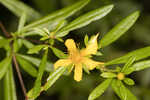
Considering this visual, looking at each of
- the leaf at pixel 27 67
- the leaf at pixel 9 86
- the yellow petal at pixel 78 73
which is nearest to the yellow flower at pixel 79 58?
the yellow petal at pixel 78 73

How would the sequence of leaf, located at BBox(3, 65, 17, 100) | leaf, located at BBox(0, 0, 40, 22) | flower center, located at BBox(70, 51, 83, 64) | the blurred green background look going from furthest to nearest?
the blurred green background
leaf, located at BBox(0, 0, 40, 22)
leaf, located at BBox(3, 65, 17, 100)
flower center, located at BBox(70, 51, 83, 64)

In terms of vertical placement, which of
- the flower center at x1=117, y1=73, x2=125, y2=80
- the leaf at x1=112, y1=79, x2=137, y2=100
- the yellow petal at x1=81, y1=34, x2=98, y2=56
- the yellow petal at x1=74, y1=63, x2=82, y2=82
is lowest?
→ the leaf at x1=112, y1=79, x2=137, y2=100

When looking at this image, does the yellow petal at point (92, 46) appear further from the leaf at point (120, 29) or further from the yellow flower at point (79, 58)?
the leaf at point (120, 29)

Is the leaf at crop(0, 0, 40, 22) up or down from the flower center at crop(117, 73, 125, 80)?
up

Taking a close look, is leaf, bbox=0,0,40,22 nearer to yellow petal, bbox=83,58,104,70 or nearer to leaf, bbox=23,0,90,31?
leaf, bbox=23,0,90,31

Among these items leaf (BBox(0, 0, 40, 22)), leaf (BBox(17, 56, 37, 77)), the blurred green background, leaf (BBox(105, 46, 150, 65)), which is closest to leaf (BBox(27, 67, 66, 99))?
leaf (BBox(105, 46, 150, 65))

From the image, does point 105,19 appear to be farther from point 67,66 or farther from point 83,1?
point 67,66

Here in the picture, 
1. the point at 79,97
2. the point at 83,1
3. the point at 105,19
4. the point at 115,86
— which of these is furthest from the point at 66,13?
the point at 79,97
